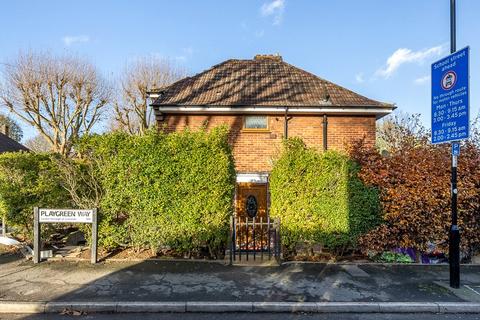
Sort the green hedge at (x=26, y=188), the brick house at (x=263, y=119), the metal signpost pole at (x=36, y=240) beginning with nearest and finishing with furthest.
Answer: the metal signpost pole at (x=36, y=240) < the green hedge at (x=26, y=188) < the brick house at (x=263, y=119)

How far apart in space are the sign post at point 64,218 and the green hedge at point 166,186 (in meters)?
0.29

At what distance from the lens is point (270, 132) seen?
419 inches

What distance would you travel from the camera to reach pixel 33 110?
65.4ft

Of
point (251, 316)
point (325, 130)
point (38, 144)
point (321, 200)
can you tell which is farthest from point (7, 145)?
point (251, 316)

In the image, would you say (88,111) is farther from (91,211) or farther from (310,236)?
(310,236)

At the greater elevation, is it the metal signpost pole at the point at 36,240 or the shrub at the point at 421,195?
the shrub at the point at 421,195

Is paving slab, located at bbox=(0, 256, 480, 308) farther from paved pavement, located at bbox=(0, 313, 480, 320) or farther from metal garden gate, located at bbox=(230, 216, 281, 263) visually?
metal garden gate, located at bbox=(230, 216, 281, 263)

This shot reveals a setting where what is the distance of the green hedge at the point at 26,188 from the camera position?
8.03 metres

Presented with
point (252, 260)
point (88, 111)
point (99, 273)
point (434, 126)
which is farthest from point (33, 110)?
point (434, 126)

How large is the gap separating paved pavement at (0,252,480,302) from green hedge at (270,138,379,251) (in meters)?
0.77

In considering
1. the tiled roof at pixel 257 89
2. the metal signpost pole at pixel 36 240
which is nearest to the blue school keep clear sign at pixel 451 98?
the tiled roof at pixel 257 89

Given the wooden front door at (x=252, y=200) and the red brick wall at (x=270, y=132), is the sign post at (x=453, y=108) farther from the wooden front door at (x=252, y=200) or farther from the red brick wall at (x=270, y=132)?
the wooden front door at (x=252, y=200)

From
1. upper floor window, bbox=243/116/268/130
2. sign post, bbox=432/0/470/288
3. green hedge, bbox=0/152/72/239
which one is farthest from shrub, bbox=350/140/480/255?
green hedge, bbox=0/152/72/239

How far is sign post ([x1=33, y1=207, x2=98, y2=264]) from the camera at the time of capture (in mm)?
7059
